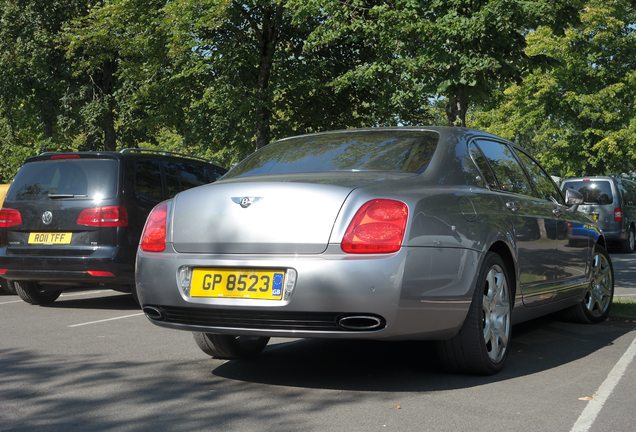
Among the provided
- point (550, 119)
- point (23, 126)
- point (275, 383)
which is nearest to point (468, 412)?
point (275, 383)

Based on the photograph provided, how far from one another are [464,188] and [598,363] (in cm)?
159

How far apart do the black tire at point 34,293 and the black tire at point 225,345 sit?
187 inches

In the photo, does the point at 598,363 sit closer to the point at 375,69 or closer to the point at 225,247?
the point at 225,247

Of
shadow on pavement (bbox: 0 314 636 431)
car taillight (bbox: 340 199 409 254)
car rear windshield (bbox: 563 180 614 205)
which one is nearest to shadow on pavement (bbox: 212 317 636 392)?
shadow on pavement (bbox: 0 314 636 431)

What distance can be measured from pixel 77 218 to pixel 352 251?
519 cm

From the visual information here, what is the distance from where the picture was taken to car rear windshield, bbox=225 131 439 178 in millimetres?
5227

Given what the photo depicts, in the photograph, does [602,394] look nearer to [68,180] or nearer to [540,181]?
[540,181]

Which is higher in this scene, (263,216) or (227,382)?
(263,216)

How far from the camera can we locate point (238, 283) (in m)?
4.63

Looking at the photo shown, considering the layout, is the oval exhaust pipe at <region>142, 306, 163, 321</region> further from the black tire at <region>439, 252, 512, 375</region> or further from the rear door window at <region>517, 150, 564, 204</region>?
the rear door window at <region>517, 150, 564, 204</region>

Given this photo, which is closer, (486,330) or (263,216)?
(263,216)

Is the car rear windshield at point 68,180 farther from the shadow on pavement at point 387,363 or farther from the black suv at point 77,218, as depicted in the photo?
the shadow on pavement at point 387,363

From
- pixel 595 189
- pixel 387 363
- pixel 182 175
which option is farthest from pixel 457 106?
pixel 595 189

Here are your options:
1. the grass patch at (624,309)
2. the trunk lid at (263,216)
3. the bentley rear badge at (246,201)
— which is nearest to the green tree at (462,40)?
the grass patch at (624,309)
